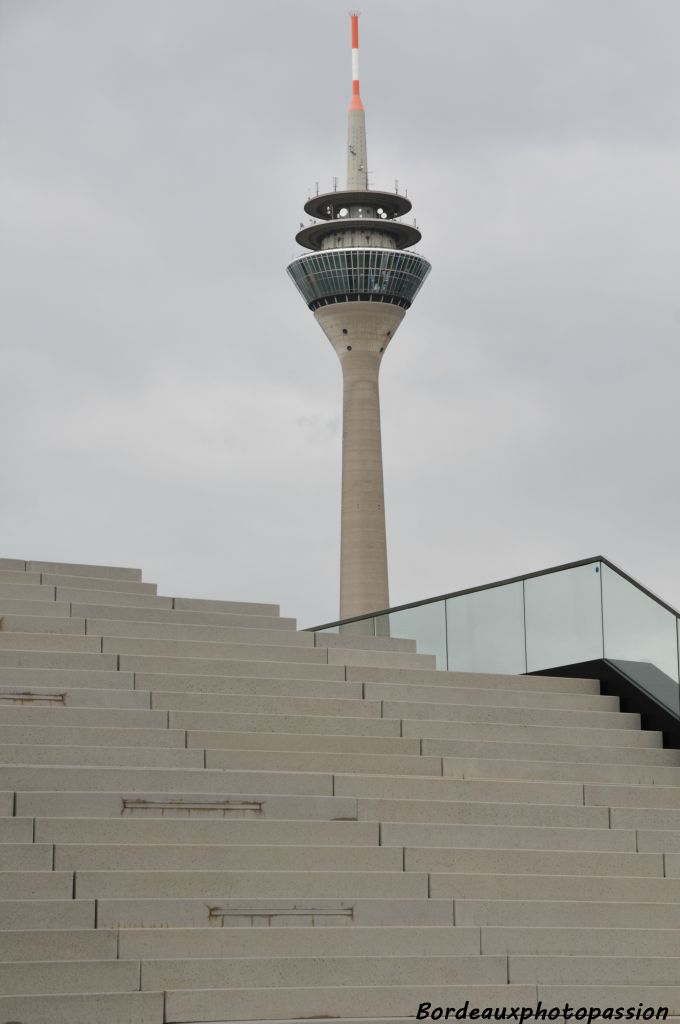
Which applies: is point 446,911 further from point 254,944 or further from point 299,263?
point 299,263

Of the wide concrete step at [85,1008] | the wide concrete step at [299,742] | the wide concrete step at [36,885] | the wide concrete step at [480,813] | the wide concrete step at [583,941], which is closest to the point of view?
the wide concrete step at [85,1008]

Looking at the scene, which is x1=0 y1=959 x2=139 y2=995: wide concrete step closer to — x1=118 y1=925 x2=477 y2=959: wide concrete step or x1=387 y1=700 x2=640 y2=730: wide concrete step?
x1=118 y1=925 x2=477 y2=959: wide concrete step

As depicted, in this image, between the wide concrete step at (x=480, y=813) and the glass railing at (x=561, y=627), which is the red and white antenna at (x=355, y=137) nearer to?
the glass railing at (x=561, y=627)

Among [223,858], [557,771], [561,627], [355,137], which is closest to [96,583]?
[561,627]

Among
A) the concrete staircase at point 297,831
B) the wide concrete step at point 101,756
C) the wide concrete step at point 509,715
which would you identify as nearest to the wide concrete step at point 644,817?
the concrete staircase at point 297,831

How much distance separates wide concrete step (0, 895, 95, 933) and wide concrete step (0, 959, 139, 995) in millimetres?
386

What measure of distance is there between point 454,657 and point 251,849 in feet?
21.5

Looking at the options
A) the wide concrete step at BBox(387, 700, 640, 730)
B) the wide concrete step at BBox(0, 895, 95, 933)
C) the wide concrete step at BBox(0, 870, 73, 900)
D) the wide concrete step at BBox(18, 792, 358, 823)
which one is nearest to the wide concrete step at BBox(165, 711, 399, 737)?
the wide concrete step at BBox(387, 700, 640, 730)

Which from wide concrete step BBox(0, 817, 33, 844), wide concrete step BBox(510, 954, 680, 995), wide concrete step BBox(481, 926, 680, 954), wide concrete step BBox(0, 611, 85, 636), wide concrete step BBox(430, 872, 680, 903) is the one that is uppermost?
wide concrete step BBox(0, 611, 85, 636)

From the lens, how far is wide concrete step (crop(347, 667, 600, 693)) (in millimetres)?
13984

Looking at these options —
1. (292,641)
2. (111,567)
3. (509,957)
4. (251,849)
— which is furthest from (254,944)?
(111,567)

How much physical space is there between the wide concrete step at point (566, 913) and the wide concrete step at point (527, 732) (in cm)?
232

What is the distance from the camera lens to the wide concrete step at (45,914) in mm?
9453

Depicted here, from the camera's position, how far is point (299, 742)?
40.3 ft
